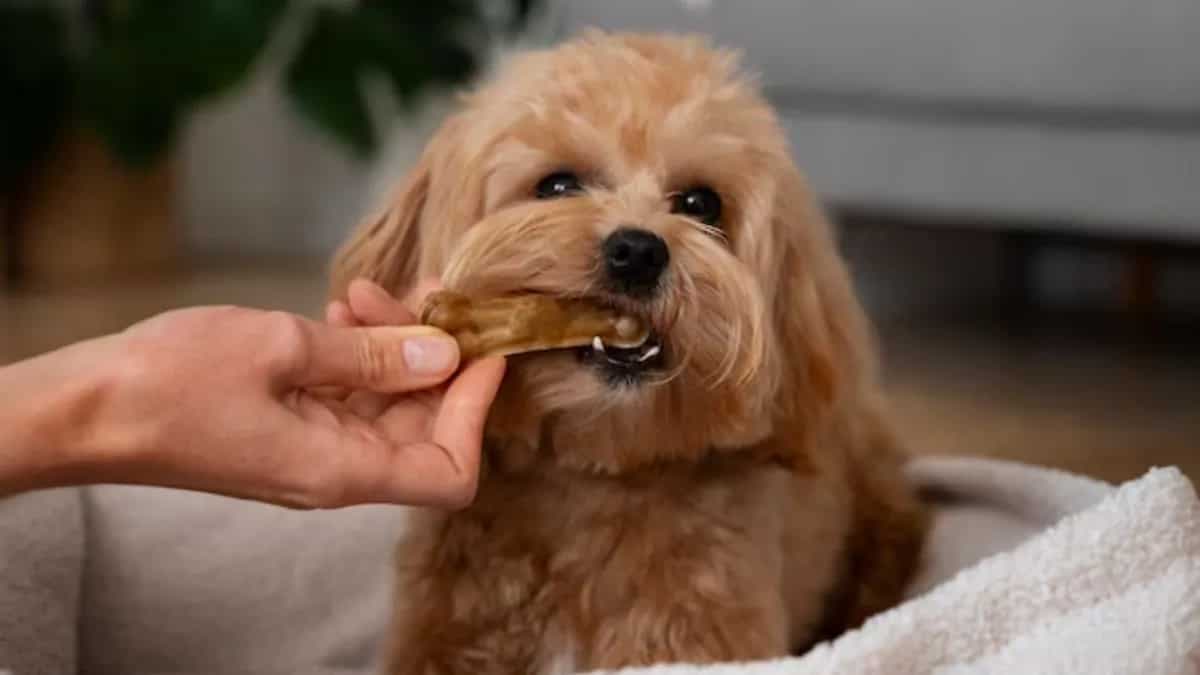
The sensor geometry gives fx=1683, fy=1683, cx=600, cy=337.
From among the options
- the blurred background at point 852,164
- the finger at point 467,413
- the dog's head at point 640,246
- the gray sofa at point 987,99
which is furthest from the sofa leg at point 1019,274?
the finger at point 467,413

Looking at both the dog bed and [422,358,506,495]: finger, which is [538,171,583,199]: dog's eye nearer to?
[422,358,506,495]: finger

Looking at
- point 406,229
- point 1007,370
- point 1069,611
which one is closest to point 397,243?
point 406,229

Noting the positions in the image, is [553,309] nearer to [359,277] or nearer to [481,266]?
[481,266]

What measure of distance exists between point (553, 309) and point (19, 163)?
2700 mm

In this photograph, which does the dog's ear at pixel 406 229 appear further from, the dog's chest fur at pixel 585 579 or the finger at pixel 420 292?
the dog's chest fur at pixel 585 579

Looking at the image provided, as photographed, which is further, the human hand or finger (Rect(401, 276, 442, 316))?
finger (Rect(401, 276, 442, 316))

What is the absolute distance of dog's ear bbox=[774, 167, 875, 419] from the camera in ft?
4.12

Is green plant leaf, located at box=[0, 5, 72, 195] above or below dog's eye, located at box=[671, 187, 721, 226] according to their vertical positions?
below

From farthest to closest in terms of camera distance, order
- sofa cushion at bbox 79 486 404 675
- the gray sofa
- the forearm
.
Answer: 1. the gray sofa
2. sofa cushion at bbox 79 486 404 675
3. the forearm

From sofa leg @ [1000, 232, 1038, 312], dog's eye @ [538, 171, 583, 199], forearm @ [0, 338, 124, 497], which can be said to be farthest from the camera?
sofa leg @ [1000, 232, 1038, 312]

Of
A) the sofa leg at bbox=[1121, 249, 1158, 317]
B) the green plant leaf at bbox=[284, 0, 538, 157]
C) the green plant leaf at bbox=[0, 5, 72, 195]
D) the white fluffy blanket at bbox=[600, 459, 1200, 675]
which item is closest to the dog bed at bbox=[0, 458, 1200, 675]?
the white fluffy blanket at bbox=[600, 459, 1200, 675]

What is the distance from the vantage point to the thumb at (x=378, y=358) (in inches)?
38.7

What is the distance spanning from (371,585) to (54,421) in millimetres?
666

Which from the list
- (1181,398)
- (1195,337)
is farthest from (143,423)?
(1195,337)
